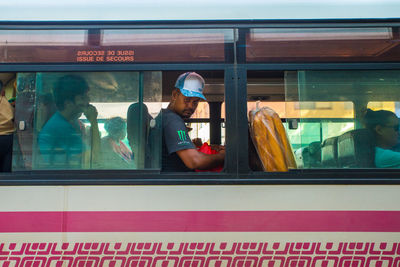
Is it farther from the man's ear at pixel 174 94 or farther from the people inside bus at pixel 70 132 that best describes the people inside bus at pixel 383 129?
the people inside bus at pixel 70 132

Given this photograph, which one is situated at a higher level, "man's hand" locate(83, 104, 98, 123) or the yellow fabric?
the yellow fabric

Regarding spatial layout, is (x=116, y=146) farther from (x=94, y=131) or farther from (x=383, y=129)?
(x=383, y=129)

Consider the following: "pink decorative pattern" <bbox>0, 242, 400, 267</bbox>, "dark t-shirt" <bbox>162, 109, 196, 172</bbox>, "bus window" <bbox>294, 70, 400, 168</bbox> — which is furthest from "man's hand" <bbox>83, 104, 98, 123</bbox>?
"bus window" <bbox>294, 70, 400, 168</bbox>

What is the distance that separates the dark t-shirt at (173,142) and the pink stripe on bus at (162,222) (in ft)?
1.29

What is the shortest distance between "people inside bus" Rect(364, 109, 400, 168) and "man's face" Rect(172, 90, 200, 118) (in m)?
1.38

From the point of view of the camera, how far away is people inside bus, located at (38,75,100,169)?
259 centimetres

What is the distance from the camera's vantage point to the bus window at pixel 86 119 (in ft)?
8.56

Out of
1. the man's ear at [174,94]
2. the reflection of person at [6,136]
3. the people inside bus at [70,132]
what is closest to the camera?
the people inside bus at [70,132]

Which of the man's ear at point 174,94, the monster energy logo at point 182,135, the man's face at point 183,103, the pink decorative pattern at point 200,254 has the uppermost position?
the man's ear at point 174,94

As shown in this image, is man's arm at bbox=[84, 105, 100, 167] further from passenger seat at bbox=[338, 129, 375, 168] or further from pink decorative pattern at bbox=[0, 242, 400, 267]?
passenger seat at bbox=[338, 129, 375, 168]

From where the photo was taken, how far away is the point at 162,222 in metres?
2.44

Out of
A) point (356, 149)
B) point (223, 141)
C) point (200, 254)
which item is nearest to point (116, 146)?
point (223, 141)

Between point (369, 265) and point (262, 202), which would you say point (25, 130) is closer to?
point (262, 202)

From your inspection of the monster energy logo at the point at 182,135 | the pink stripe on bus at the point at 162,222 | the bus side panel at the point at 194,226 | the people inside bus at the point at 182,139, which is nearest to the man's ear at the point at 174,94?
the people inside bus at the point at 182,139
